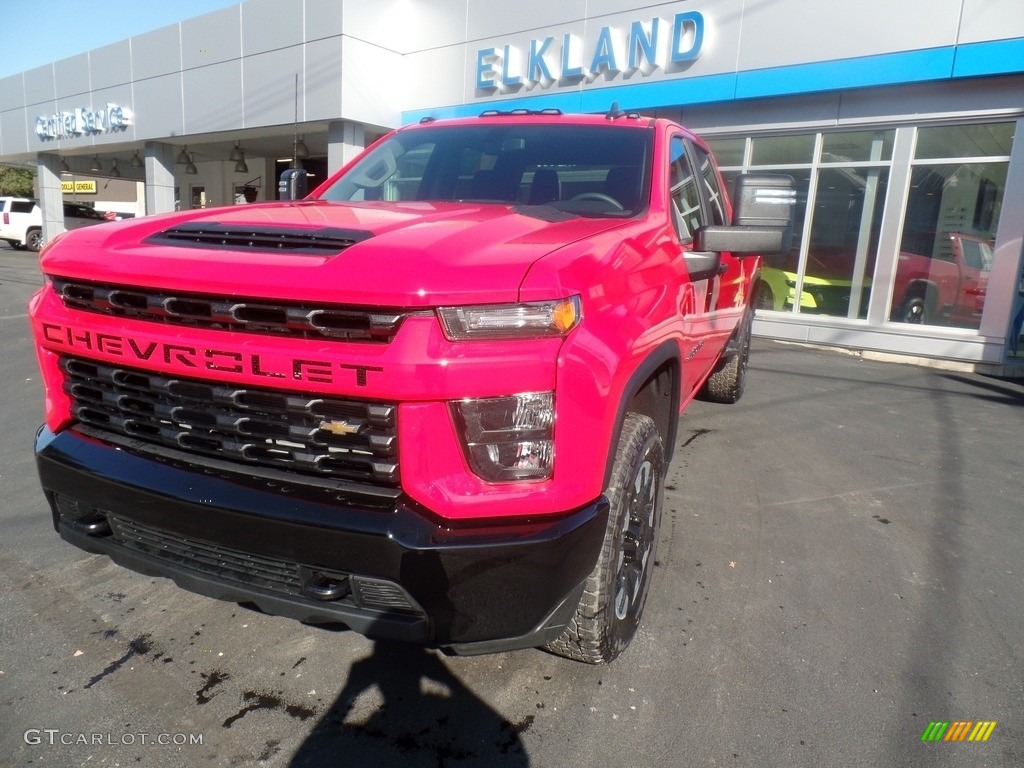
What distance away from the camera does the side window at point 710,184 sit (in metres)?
3.79

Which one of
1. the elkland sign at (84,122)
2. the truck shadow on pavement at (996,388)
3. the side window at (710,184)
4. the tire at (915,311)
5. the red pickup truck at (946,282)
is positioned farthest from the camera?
the elkland sign at (84,122)

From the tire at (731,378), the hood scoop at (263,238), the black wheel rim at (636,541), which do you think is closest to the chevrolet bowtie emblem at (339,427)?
the hood scoop at (263,238)

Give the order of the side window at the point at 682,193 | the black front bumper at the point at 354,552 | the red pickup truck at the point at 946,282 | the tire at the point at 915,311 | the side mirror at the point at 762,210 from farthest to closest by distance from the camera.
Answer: the tire at the point at 915,311 < the red pickup truck at the point at 946,282 < the side window at the point at 682,193 < the side mirror at the point at 762,210 < the black front bumper at the point at 354,552

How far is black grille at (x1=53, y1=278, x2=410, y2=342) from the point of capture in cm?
172

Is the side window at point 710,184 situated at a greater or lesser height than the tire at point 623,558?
greater

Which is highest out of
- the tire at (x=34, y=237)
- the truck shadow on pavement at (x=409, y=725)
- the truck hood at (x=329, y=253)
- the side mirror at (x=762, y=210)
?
the side mirror at (x=762, y=210)

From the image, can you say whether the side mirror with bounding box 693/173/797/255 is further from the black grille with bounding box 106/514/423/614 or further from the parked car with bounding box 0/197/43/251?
the parked car with bounding box 0/197/43/251

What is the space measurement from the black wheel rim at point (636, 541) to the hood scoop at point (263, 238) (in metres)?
1.14

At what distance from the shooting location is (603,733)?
6.85 feet

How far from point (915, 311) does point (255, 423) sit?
10069mm

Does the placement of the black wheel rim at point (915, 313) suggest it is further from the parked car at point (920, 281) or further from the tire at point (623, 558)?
the tire at point (623, 558)

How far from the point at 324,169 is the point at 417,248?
74.0 ft

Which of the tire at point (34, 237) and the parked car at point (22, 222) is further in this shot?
the tire at point (34, 237)

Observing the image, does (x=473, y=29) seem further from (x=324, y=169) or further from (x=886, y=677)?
(x=886, y=677)
